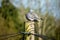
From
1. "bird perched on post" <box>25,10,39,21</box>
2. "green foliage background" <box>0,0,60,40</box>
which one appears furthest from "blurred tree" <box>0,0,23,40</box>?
"bird perched on post" <box>25,10,39,21</box>

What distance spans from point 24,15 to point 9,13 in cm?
23

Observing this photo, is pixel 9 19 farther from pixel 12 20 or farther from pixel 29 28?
pixel 29 28

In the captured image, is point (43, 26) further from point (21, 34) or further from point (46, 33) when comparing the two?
point (21, 34)

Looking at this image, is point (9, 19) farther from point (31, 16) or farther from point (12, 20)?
point (31, 16)

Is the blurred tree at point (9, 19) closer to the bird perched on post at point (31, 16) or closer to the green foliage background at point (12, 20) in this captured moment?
the green foliage background at point (12, 20)

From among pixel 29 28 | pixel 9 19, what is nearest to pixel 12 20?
pixel 9 19

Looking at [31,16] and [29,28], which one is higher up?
[31,16]

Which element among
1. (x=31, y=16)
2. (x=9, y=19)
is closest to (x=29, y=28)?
(x=31, y=16)

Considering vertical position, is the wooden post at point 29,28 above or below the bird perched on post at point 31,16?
below

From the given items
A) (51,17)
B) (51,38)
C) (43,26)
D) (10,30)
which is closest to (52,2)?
(51,17)

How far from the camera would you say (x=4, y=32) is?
2293mm

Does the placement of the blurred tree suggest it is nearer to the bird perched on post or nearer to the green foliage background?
the green foliage background

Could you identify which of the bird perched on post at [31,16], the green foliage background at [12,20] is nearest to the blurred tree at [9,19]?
the green foliage background at [12,20]

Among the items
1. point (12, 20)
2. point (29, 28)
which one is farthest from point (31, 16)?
point (12, 20)
